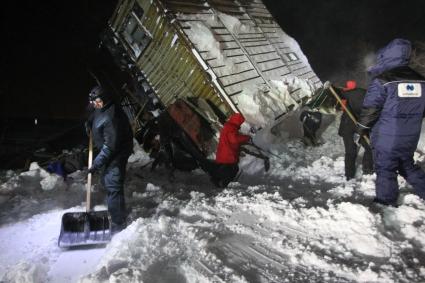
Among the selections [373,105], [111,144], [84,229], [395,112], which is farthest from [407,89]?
[84,229]

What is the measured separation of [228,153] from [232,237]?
94.4 inches

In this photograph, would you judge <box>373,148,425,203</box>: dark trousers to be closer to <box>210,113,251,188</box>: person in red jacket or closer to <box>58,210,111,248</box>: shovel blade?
<box>210,113,251,188</box>: person in red jacket

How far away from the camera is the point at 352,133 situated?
621cm

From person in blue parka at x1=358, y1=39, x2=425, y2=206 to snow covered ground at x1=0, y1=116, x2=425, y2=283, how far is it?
0.54 m

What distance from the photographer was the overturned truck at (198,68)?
26.4 ft

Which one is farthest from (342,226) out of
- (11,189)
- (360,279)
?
(11,189)

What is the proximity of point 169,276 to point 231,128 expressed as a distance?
3.36m

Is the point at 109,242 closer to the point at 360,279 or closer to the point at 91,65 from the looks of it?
the point at 360,279

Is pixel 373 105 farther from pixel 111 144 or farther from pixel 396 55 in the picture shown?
pixel 111 144

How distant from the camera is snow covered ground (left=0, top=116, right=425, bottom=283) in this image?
3.59 metres

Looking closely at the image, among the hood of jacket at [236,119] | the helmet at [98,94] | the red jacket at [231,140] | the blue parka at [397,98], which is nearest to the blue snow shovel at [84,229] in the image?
the helmet at [98,94]

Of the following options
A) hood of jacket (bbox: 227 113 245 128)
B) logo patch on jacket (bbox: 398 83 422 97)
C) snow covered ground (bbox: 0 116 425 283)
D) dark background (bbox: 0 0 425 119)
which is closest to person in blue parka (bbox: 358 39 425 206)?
logo patch on jacket (bbox: 398 83 422 97)

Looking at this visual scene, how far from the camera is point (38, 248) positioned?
4438mm

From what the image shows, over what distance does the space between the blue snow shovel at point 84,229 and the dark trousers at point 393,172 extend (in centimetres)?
362
